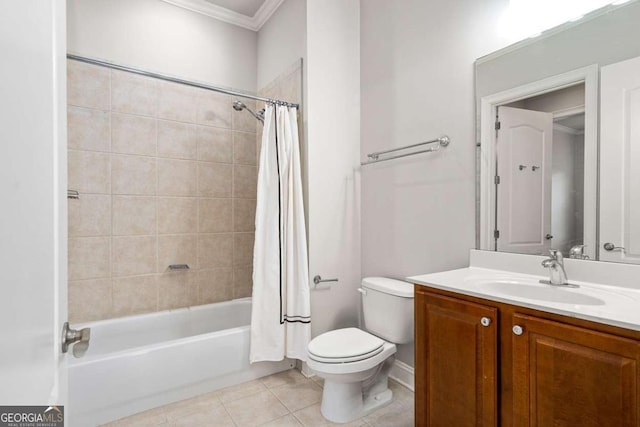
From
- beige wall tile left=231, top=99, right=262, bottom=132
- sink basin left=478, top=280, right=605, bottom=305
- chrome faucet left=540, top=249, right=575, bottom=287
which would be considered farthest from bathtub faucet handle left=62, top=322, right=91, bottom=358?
beige wall tile left=231, top=99, right=262, bottom=132

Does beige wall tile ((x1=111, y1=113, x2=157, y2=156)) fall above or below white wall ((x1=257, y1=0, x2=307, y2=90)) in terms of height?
below

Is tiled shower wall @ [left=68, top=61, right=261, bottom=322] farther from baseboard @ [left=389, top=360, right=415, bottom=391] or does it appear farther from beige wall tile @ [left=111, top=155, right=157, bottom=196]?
baseboard @ [left=389, top=360, right=415, bottom=391]

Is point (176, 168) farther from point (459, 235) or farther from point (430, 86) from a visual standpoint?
point (459, 235)

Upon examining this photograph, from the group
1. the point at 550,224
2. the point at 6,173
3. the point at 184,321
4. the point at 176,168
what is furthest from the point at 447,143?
the point at 184,321

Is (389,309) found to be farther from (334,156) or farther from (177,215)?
(177,215)

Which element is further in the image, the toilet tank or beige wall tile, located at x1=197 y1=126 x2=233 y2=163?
beige wall tile, located at x1=197 y1=126 x2=233 y2=163

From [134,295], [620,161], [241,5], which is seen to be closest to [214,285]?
[134,295]

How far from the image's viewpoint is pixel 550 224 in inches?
58.9

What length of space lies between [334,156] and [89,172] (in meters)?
1.80

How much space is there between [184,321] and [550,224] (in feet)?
8.41

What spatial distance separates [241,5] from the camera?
2777 mm

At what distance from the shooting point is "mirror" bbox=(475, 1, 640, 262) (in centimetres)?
129

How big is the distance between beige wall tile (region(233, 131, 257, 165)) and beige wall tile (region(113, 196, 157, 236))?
2.67ft

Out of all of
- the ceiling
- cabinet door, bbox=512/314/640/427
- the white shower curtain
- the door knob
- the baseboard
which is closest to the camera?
cabinet door, bbox=512/314/640/427
